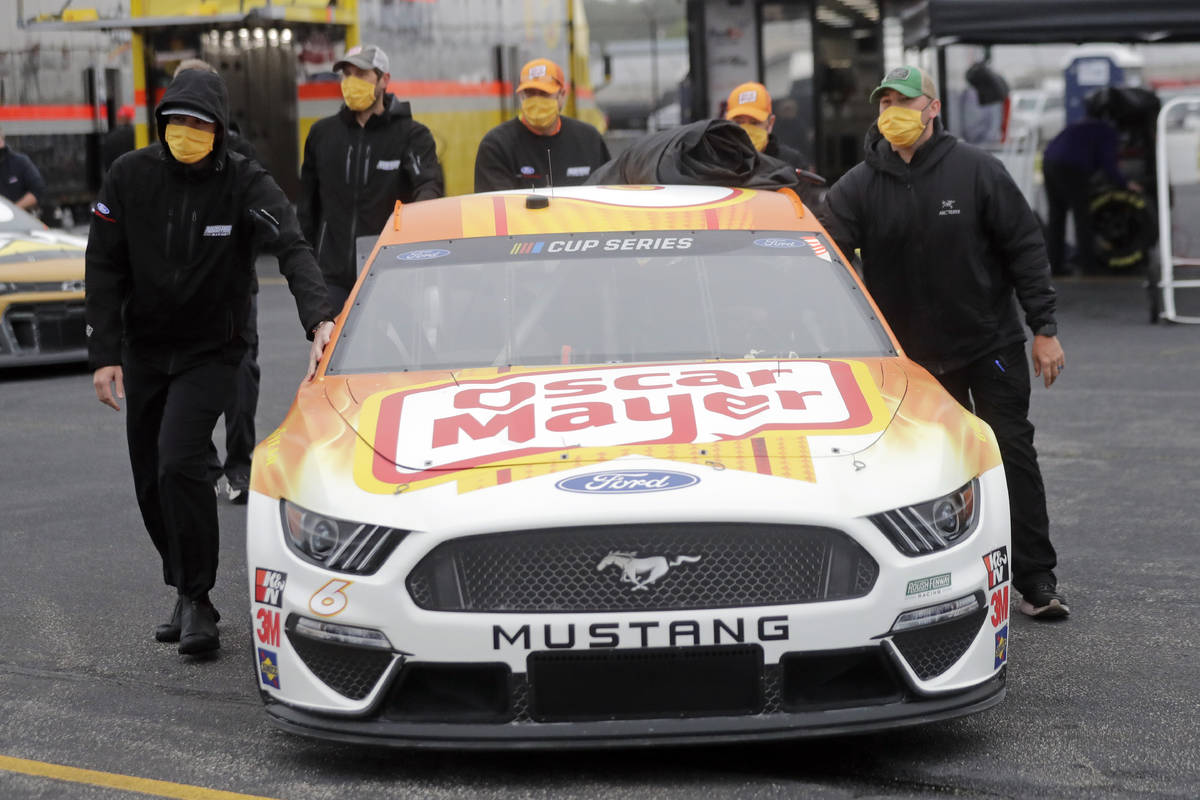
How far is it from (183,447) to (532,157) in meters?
3.63

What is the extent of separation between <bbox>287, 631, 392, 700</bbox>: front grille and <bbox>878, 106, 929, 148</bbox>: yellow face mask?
2.85m

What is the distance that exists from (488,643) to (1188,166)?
19.4 m

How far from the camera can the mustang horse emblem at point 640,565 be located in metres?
4.28

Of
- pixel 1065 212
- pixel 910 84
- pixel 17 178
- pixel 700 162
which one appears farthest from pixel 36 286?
pixel 1065 212

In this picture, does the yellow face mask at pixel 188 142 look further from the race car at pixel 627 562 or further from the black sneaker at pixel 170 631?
the black sneaker at pixel 170 631

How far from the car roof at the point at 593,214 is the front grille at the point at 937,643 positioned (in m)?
1.81

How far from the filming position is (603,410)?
479 centimetres

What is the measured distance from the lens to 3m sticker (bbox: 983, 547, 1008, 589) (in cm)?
456

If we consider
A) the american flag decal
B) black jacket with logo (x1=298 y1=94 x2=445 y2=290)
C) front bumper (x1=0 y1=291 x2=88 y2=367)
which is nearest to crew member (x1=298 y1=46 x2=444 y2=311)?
black jacket with logo (x1=298 y1=94 x2=445 y2=290)

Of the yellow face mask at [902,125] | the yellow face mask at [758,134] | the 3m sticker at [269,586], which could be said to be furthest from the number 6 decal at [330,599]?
the yellow face mask at [758,134]

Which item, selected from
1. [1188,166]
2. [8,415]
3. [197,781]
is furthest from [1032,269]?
[1188,166]

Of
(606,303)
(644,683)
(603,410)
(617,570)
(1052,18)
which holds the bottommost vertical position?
(644,683)

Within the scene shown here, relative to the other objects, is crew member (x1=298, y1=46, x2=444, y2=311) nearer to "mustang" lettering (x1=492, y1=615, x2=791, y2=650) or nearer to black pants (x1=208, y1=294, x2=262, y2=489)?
black pants (x1=208, y1=294, x2=262, y2=489)

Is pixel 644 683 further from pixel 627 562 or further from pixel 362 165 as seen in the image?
pixel 362 165
